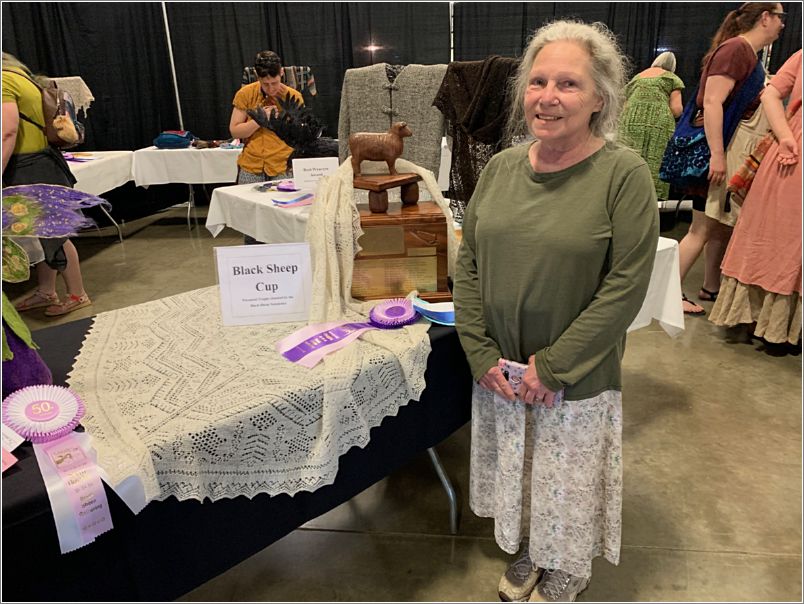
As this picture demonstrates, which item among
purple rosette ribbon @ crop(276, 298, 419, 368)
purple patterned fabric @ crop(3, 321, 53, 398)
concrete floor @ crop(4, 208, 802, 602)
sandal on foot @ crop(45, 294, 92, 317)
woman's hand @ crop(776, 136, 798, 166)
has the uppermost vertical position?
woman's hand @ crop(776, 136, 798, 166)

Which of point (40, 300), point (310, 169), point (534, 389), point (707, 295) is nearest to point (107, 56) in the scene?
point (40, 300)

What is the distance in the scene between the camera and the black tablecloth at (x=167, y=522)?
0.88 metres

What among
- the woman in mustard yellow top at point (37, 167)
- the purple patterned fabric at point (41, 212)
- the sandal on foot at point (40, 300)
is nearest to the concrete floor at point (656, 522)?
the purple patterned fabric at point (41, 212)

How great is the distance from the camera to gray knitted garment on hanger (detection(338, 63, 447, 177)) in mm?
2467

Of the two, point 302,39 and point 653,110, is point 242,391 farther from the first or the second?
point 302,39

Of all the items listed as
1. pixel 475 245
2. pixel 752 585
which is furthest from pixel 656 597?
pixel 475 245

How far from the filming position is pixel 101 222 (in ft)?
18.4

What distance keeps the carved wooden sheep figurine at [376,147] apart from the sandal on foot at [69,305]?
2.56m

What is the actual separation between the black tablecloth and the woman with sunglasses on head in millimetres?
2044

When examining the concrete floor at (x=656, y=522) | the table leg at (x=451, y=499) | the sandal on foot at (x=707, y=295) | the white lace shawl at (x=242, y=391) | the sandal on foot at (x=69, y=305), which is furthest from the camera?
the sandal on foot at (x=707, y=295)

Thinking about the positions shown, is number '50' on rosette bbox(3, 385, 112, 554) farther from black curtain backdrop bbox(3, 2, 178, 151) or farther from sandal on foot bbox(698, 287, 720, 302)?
black curtain backdrop bbox(3, 2, 178, 151)

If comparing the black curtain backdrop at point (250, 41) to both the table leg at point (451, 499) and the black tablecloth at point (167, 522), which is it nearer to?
the table leg at point (451, 499)

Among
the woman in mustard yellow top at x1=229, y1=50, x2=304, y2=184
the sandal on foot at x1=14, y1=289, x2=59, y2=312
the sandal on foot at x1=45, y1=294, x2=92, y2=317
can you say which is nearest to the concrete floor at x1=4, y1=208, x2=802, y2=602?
the woman in mustard yellow top at x1=229, y1=50, x2=304, y2=184

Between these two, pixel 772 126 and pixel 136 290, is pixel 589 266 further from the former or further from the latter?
pixel 136 290
